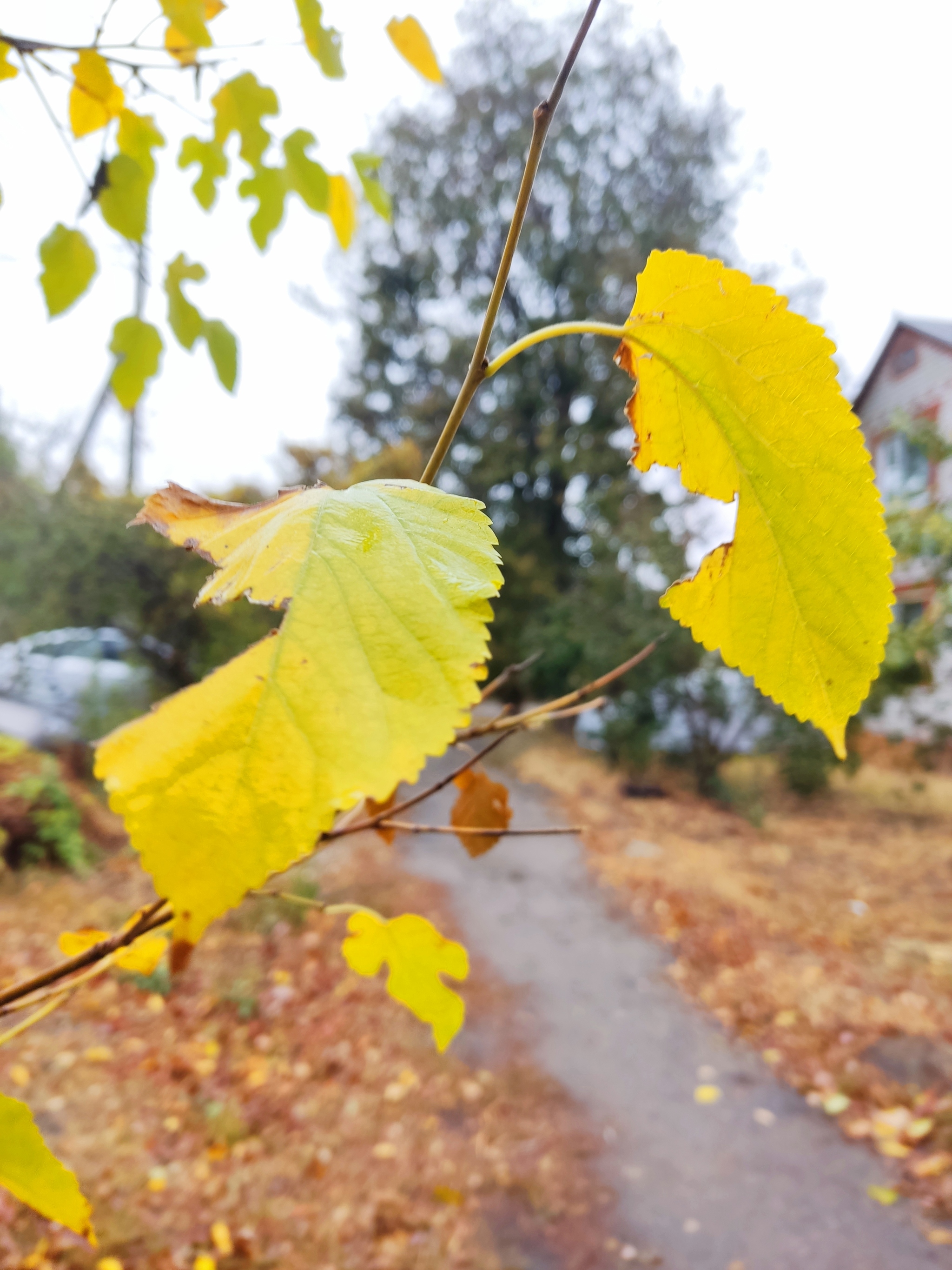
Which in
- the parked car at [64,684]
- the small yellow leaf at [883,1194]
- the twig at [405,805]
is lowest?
the parked car at [64,684]

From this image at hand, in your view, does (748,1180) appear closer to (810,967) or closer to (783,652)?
(810,967)

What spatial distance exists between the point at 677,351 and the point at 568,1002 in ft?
12.8

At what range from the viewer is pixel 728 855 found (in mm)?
5590

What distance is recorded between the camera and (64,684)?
7008 millimetres

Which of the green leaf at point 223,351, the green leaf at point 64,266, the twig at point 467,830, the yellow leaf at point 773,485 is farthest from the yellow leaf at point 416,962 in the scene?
the green leaf at point 64,266

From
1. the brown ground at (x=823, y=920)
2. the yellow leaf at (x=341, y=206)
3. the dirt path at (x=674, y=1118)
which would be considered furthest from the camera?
the brown ground at (x=823, y=920)

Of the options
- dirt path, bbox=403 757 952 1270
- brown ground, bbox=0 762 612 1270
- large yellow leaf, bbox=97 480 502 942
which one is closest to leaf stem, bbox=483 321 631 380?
large yellow leaf, bbox=97 480 502 942

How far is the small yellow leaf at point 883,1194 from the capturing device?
240 cm

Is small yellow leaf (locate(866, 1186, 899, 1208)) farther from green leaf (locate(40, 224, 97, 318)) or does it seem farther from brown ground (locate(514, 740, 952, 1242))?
green leaf (locate(40, 224, 97, 318))

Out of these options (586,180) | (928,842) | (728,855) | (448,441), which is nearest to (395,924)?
(448,441)

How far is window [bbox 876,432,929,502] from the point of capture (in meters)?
7.42

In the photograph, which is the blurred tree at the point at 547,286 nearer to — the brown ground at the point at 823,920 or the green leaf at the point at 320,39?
the brown ground at the point at 823,920

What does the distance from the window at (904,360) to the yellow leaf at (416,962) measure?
36.0 ft

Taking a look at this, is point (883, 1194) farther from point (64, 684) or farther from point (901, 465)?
point (901, 465)
